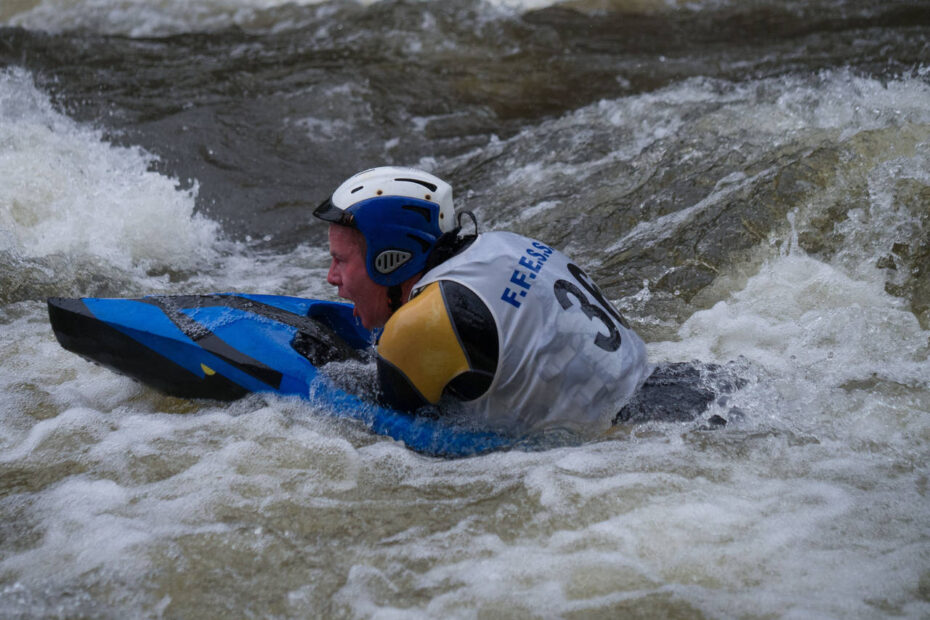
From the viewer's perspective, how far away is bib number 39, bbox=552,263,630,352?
3.08 metres

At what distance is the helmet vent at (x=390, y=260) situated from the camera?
128 inches

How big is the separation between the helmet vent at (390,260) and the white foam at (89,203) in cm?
251

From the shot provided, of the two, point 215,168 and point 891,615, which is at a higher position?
point 215,168

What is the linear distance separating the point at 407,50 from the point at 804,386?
623 cm

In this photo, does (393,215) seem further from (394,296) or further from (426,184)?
(394,296)

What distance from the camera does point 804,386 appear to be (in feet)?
11.5

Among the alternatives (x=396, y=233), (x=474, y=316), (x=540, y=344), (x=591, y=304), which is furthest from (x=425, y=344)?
(x=591, y=304)

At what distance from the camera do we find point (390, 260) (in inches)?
129

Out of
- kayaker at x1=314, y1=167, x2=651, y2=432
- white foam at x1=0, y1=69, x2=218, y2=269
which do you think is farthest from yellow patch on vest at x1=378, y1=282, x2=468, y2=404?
white foam at x1=0, y1=69, x2=218, y2=269

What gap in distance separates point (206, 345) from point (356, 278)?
0.70 meters

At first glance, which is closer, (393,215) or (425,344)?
(425,344)

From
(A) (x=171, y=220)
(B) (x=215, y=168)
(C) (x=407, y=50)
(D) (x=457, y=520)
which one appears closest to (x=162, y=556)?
Result: (D) (x=457, y=520)

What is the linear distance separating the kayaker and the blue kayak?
37cm

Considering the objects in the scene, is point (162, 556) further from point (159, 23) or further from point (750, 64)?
point (159, 23)
